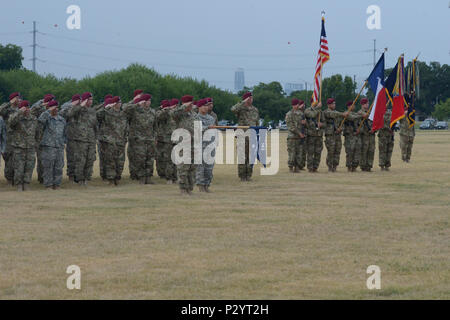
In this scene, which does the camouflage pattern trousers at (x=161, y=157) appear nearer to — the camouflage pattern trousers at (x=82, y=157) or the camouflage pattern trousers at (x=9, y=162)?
the camouflage pattern trousers at (x=82, y=157)

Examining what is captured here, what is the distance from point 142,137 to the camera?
1789cm

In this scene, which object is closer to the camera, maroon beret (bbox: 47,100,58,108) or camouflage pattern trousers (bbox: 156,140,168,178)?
maroon beret (bbox: 47,100,58,108)

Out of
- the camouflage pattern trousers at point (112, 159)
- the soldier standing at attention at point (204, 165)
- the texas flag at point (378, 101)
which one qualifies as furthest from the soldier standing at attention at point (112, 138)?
the texas flag at point (378, 101)

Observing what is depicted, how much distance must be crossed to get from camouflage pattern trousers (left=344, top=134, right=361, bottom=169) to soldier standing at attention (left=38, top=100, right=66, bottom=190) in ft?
26.9

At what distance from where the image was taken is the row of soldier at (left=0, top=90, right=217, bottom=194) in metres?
15.9

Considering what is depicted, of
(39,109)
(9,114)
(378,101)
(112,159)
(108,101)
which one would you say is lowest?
(112,159)

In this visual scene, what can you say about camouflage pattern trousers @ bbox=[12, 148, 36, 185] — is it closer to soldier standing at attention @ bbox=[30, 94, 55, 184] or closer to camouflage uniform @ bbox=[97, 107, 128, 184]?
soldier standing at attention @ bbox=[30, 94, 55, 184]

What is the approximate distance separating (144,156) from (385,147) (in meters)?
7.29

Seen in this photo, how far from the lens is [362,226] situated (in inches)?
448

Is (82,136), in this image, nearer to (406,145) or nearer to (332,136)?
(332,136)

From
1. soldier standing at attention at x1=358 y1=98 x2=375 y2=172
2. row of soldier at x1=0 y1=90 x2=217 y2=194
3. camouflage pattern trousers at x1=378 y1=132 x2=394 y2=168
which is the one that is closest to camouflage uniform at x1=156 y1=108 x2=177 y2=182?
row of soldier at x1=0 y1=90 x2=217 y2=194

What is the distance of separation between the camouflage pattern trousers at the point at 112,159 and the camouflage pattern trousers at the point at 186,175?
2.70 m

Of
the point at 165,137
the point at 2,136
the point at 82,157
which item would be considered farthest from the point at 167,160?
the point at 2,136
